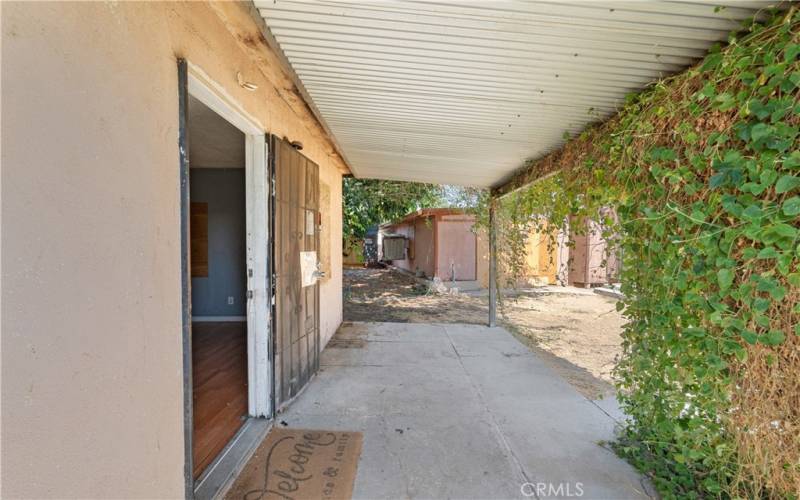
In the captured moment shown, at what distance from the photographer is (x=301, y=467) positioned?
2230 mm

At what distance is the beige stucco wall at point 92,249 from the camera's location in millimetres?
899

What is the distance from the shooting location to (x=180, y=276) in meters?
1.58

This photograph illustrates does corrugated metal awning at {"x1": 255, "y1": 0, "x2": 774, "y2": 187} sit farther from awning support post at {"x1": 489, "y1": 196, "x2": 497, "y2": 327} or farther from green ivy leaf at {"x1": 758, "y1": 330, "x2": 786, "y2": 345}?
awning support post at {"x1": 489, "y1": 196, "x2": 497, "y2": 327}

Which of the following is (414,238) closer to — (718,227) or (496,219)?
(496,219)

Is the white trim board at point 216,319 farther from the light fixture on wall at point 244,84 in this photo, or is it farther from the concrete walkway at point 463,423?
the light fixture on wall at point 244,84

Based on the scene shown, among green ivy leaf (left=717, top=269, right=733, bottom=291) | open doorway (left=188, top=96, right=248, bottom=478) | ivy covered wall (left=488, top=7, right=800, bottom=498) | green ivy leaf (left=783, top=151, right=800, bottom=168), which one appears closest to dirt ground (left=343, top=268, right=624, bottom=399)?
ivy covered wall (left=488, top=7, right=800, bottom=498)

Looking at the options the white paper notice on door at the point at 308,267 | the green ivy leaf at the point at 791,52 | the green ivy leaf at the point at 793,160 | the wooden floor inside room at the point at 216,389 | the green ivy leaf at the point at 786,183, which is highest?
the green ivy leaf at the point at 791,52

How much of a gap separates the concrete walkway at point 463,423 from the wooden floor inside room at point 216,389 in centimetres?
46

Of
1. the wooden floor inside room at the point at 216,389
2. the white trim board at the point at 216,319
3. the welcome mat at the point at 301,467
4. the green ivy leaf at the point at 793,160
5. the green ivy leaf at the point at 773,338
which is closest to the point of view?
the green ivy leaf at the point at 793,160

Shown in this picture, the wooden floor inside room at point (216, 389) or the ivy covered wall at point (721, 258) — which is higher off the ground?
the ivy covered wall at point (721, 258)

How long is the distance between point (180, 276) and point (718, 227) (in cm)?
241

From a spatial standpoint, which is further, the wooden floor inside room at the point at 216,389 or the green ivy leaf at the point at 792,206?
the wooden floor inside room at the point at 216,389

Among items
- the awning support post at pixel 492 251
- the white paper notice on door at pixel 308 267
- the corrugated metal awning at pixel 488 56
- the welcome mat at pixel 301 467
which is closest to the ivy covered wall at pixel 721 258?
the corrugated metal awning at pixel 488 56

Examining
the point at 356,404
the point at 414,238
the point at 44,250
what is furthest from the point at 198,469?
the point at 414,238
